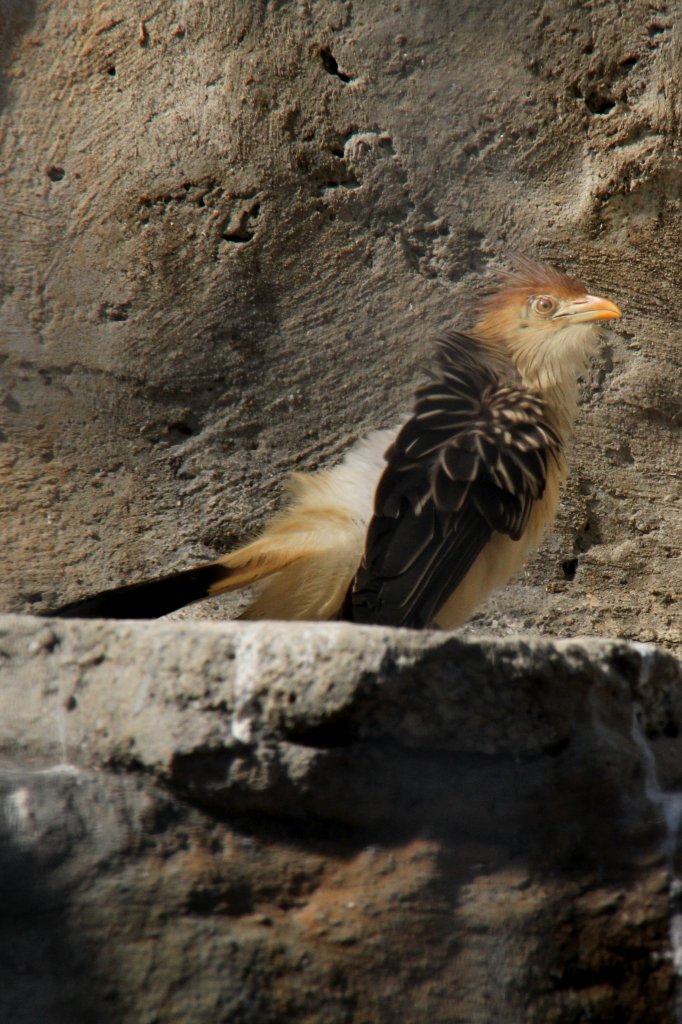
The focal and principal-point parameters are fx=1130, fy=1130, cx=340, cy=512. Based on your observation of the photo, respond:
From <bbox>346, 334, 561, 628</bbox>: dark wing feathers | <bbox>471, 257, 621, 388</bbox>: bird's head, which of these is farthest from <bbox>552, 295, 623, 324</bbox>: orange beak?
<bbox>346, 334, 561, 628</bbox>: dark wing feathers

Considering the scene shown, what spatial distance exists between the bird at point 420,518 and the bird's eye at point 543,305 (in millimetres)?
172

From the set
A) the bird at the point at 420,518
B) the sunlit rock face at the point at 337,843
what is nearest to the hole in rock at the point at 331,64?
the bird at the point at 420,518

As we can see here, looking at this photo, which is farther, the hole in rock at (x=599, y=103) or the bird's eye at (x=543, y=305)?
the hole in rock at (x=599, y=103)

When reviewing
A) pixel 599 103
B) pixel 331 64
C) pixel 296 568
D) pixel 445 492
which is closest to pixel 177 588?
pixel 296 568

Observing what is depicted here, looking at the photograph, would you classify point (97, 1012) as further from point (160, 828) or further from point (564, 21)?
point (564, 21)

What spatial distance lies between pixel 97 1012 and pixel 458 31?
451cm

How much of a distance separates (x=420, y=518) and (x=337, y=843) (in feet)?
5.37

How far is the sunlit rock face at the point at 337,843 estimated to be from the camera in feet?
6.79

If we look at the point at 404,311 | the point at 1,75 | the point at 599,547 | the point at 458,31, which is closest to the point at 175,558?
the point at 404,311

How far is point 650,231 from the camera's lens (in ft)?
16.5

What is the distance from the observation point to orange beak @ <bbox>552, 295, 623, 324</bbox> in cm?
435

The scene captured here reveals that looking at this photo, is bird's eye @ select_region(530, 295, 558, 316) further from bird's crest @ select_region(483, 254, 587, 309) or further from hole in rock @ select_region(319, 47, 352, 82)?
hole in rock @ select_region(319, 47, 352, 82)

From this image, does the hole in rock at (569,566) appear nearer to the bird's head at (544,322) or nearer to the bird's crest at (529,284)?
the bird's head at (544,322)

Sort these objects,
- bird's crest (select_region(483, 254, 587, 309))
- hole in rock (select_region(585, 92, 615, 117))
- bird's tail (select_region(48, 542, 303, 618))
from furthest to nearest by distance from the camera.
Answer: hole in rock (select_region(585, 92, 615, 117)) → bird's crest (select_region(483, 254, 587, 309)) → bird's tail (select_region(48, 542, 303, 618))
